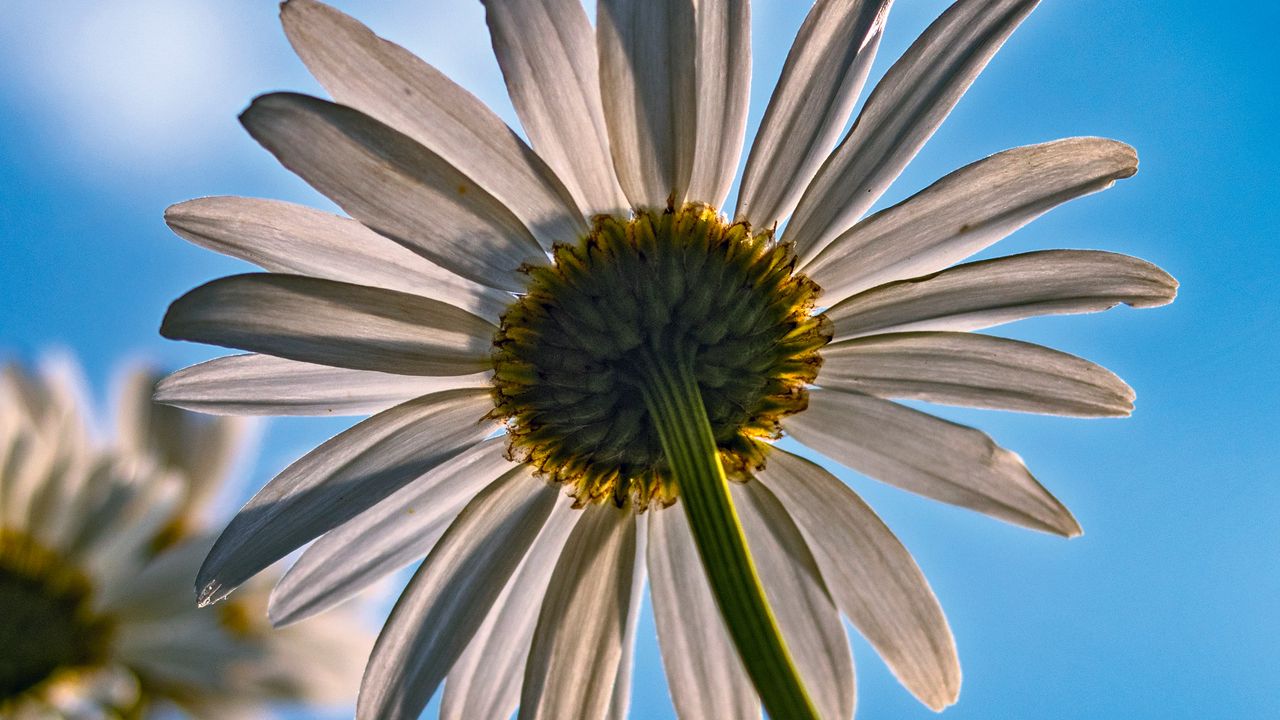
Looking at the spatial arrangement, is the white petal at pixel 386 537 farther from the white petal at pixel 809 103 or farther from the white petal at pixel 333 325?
the white petal at pixel 809 103

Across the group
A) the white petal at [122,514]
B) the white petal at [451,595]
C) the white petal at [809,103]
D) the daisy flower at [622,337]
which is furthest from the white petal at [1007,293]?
the white petal at [122,514]

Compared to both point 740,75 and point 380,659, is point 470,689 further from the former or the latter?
point 740,75

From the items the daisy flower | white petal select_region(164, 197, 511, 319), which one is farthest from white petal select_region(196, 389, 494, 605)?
white petal select_region(164, 197, 511, 319)

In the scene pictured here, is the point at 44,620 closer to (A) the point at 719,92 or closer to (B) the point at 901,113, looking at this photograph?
(A) the point at 719,92

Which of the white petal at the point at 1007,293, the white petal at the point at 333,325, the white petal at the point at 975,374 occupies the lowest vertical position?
the white petal at the point at 333,325

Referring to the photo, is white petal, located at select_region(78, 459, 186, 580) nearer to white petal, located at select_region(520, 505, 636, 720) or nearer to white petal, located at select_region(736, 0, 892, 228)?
white petal, located at select_region(520, 505, 636, 720)

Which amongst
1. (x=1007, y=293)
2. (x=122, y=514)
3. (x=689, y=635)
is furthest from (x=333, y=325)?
(x=122, y=514)
